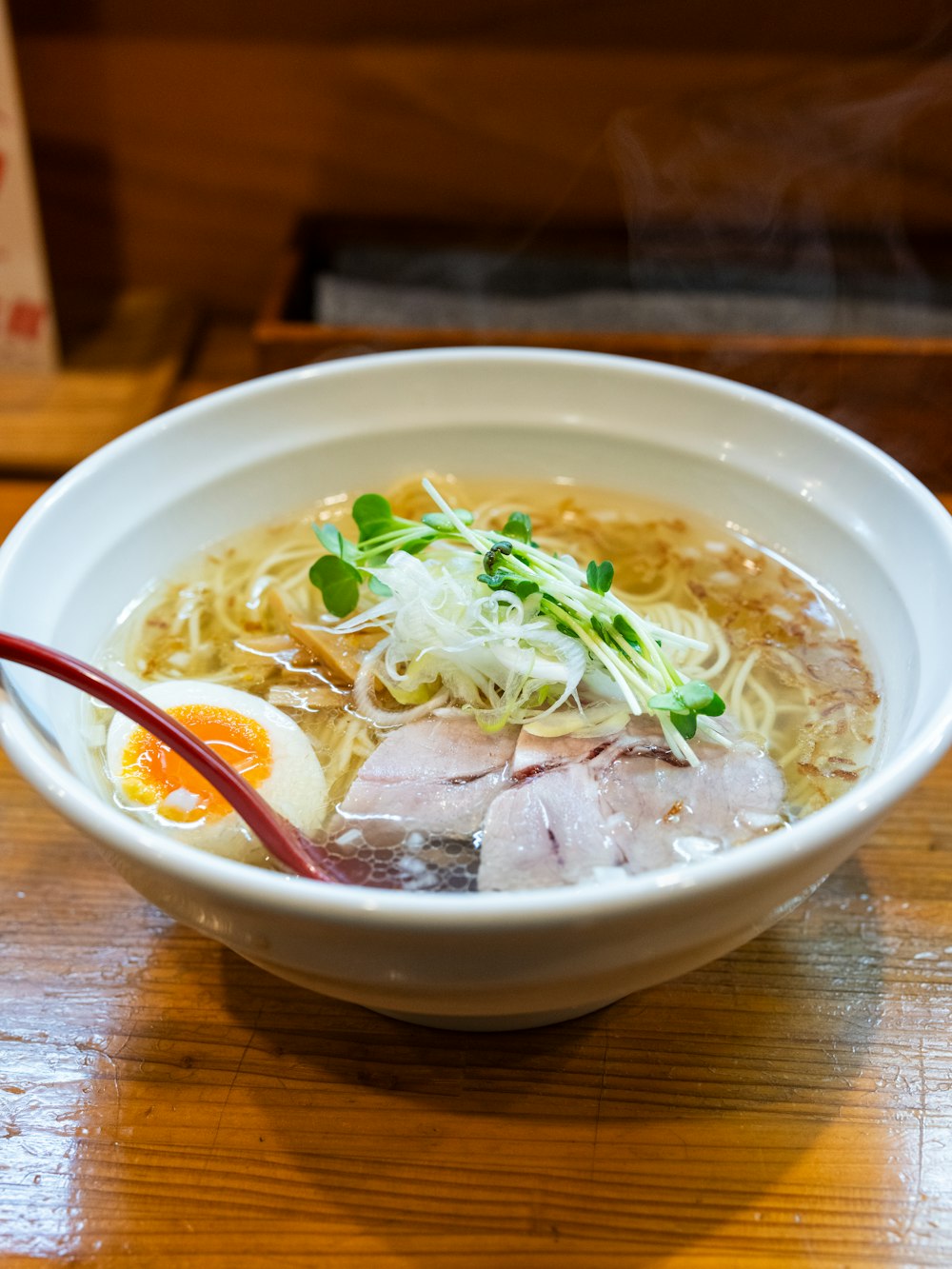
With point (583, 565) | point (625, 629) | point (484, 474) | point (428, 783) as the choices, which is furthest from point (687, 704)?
point (484, 474)

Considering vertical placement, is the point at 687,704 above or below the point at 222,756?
above

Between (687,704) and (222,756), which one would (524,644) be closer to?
(687,704)

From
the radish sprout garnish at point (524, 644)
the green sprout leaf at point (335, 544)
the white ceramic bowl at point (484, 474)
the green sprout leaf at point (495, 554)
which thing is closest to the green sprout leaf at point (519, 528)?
the radish sprout garnish at point (524, 644)

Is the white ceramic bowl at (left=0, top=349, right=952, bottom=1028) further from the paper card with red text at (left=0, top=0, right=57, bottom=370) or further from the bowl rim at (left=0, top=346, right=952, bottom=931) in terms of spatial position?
the paper card with red text at (left=0, top=0, right=57, bottom=370)

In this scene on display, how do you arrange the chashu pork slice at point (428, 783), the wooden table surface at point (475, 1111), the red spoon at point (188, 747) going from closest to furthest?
the wooden table surface at point (475, 1111), the red spoon at point (188, 747), the chashu pork slice at point (428, 783)

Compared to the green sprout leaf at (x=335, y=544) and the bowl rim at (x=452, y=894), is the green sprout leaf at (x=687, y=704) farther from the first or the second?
the green sprout leaf at (x=335, y=544)
